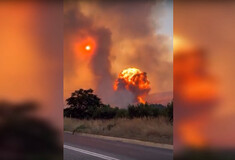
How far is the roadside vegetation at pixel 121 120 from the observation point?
30.2ft

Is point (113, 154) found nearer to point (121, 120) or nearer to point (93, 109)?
point (121, 120)

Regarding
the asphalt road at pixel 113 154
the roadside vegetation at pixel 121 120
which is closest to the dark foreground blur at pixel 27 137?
the asphalt road at pixel 113 154

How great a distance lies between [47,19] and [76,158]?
12.9 feet

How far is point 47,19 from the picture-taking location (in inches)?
86.8

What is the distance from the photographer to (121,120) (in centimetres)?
1245

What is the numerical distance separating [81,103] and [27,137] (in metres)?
17.0

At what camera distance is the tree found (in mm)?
18594

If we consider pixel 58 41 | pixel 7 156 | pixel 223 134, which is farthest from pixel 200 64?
pixel 7 156

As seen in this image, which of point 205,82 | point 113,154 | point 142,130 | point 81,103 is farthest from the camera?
point 81,103

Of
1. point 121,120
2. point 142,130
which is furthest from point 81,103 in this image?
point 142,130

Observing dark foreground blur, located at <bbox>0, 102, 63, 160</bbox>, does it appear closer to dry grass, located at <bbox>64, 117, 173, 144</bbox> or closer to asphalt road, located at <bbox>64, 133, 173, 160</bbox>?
asphalt road, located at <bbox>64, 133, 173, 160</bbox>

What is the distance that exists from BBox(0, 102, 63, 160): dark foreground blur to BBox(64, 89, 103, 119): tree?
16.4 metres

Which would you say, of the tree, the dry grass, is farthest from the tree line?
the dry grass

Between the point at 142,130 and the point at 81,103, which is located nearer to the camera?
the point at 142,130
